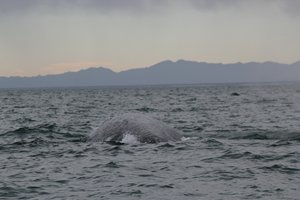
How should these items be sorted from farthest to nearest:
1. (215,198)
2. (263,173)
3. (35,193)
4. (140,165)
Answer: (140,165) → (263,173) → (35,193) → (215,198)

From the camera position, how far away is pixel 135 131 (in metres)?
20.8

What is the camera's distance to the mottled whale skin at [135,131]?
20562 mm

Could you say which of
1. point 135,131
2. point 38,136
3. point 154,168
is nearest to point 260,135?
point 135,131

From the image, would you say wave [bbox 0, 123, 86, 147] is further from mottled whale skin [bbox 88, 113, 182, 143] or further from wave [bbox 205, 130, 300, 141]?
wave [bbox 205, 130, 300, 141]

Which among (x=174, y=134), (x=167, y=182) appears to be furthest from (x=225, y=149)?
(x=167, y=182)

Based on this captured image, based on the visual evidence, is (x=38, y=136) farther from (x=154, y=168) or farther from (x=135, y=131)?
(x=154, y=168)

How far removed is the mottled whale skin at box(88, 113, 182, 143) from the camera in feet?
67.5

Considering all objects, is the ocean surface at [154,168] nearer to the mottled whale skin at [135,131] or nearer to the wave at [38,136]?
the wave at [38,136]

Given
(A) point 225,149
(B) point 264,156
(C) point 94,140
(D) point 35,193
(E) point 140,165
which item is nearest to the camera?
(D) point 35,193

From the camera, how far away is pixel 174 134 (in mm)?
22281

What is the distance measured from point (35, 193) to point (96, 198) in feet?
5.82

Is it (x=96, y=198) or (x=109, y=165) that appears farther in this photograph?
(x=109, y=165)

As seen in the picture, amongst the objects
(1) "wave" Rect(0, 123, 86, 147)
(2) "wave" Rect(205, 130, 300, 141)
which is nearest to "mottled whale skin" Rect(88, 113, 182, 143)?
(1) "wave" Rect(0, 123, 86, 147)

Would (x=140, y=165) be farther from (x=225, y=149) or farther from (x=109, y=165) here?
(x=225, y=149)
